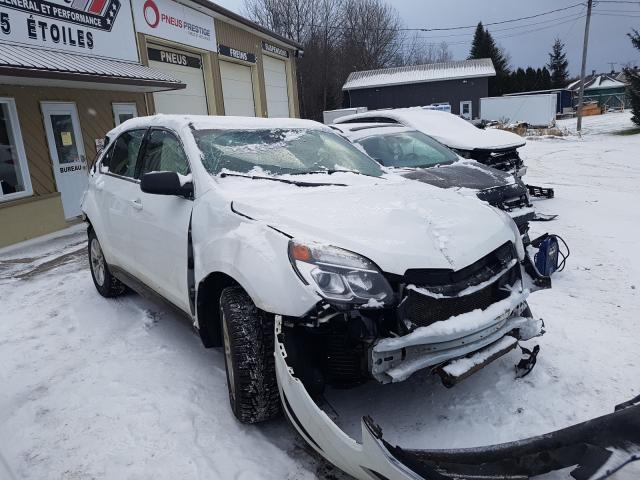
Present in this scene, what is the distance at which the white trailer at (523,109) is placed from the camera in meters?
32.4

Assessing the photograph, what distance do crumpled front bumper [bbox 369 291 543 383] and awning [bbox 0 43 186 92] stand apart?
7632mm

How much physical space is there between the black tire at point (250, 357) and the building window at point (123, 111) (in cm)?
1007

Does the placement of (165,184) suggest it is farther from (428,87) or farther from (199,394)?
(428,87)

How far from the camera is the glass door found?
9773 mm

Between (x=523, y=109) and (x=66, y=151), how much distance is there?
99.8 ft

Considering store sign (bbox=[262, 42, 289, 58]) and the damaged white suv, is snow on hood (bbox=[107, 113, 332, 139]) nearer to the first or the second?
the damaged white suv

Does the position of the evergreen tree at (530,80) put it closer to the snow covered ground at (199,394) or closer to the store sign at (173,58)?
the store sign at (173,58)

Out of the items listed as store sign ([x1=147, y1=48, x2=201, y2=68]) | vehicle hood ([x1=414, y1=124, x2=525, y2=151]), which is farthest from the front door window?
vehicle hood ([x1=414, y1=124, x2=525, y2=151])

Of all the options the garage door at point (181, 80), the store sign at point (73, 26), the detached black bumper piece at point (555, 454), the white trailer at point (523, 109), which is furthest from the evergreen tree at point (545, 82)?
the detached black bumper piece at point (555, 454)

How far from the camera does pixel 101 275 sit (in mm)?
5180

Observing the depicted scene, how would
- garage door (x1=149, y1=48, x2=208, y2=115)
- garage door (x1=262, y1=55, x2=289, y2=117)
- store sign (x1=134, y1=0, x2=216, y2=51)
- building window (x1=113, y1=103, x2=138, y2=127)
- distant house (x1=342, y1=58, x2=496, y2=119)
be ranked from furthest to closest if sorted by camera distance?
distant house (x1=342, y1=58, x2=496, y2=119)
garage door (x1=262, y1=55, x2=289, y2=117)
garage door (x1=149, y1=48, x2=208, y2=115)
store sign (x1=134, y1=0, x2=216, y2=51)
building window (x1=113, y1=103, x2=138, y2=127)

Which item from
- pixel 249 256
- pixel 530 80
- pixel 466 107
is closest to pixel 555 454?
pixel 249 256

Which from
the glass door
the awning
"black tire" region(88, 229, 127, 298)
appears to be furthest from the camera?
the glass door

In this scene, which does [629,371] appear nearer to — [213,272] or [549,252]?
[549,252]
